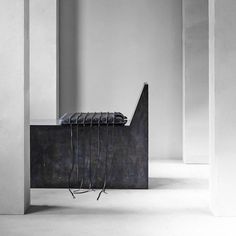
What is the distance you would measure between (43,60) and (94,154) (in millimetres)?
2607

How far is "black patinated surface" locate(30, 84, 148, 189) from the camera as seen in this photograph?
5254 mm

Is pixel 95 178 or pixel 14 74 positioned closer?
pixel 14 74

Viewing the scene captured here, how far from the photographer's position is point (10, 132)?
416 cm

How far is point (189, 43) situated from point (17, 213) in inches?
155

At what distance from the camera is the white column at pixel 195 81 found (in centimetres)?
716

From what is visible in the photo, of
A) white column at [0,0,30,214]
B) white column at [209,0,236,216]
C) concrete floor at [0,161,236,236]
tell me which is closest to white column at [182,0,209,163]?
concrete floor at [0,161,236,236]

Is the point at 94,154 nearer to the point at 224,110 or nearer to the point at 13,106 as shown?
the point at 13,106

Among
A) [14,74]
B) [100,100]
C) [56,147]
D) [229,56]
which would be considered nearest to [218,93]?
[229,56]

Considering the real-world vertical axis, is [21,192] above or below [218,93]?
below

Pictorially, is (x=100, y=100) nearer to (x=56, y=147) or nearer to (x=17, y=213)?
(x=56, y=147)

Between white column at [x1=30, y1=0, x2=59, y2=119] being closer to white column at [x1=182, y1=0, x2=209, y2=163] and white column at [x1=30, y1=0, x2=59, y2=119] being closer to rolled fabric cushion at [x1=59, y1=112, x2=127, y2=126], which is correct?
white column at [x1=182, y1=0, x2=209, y2=163]

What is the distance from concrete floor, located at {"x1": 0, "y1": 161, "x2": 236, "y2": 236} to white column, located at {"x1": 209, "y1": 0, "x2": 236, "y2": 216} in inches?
7.6

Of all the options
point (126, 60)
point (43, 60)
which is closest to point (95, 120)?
point (43, 60)

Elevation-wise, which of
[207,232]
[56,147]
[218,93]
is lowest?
[207,232]
